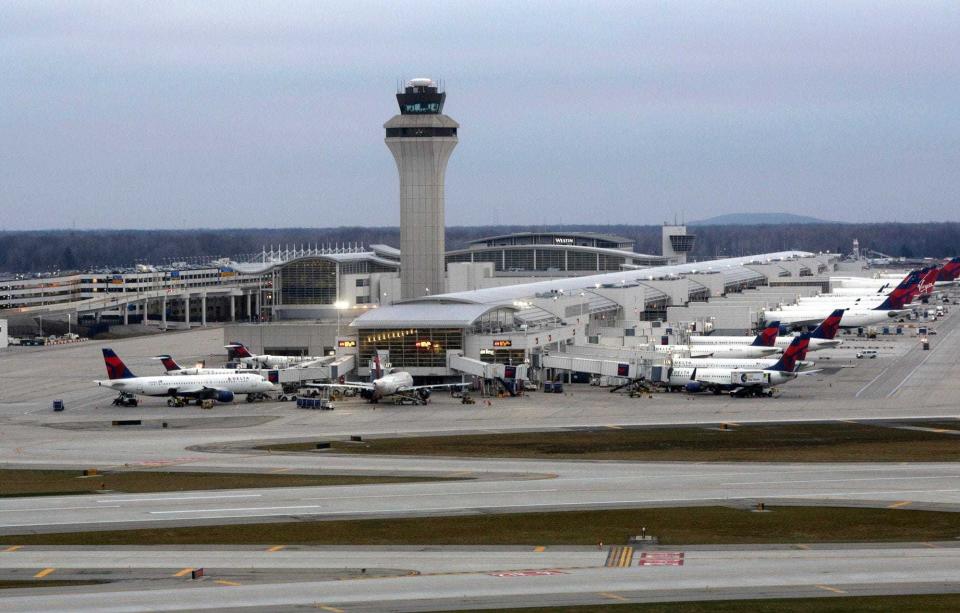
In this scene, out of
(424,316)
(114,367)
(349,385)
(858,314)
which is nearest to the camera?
(114,367)

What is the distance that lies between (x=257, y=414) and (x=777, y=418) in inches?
1480

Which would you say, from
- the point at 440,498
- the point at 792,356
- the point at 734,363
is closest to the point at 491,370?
the point at 734,363

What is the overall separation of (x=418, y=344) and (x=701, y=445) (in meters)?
40.9

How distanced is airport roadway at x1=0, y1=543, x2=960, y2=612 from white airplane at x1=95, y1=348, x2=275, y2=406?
53.6 metres

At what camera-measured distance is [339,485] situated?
66000 millimetres

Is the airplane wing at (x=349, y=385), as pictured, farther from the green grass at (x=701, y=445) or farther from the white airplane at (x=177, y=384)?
the green grass at (x=701, y=445)

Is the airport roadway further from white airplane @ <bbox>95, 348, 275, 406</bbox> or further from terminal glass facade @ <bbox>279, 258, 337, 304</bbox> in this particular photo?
terminal glass facade @ <bbox>279, 258, 337, 304</bbox>

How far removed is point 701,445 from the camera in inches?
3140

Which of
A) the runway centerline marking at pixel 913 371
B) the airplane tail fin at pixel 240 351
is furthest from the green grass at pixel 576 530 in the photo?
the airplane tail fin at pixel 240 351

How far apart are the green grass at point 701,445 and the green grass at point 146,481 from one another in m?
10.3

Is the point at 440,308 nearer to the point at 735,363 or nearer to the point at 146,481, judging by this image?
the point at 735,363

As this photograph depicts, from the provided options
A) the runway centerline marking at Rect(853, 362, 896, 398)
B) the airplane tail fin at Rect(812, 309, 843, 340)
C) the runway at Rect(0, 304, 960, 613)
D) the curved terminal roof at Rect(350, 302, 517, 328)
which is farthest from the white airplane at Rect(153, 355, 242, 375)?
the airplane tail fin at Rect(812, 309, 843, 340)

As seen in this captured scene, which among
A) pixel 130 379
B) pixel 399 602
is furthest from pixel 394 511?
pixel 130 379

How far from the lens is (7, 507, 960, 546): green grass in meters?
51.9
